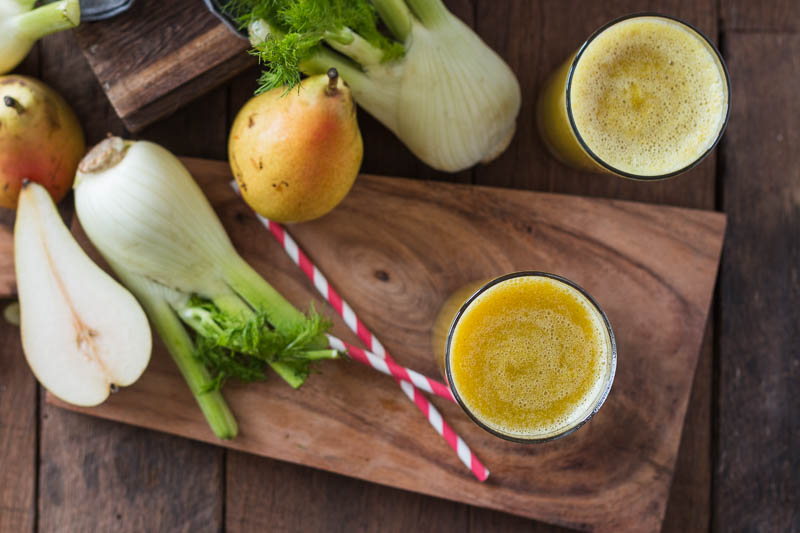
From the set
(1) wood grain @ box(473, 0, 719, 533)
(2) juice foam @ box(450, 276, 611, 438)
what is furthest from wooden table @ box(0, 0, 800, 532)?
(2) juice foam @ box(450, 276, 611, 438)

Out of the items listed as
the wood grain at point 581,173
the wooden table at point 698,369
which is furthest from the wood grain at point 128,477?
the wood grain at point 581,173

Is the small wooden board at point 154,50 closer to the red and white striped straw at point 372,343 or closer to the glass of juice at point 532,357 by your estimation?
the red and white striped straw at point 372,343

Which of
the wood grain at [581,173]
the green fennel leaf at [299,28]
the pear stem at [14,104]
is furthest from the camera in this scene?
the wood grain at [581,173]

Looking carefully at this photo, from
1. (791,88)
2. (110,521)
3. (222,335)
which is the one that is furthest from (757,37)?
(110,521)

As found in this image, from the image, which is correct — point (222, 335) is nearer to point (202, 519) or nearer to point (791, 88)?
point (202, 519)

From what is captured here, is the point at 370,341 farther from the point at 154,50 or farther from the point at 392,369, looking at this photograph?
the point at 154,50

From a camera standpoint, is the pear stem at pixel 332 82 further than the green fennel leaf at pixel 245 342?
No

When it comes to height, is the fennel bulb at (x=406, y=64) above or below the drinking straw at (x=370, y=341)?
above

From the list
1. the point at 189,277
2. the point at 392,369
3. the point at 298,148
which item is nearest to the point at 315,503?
the point at 392,369
